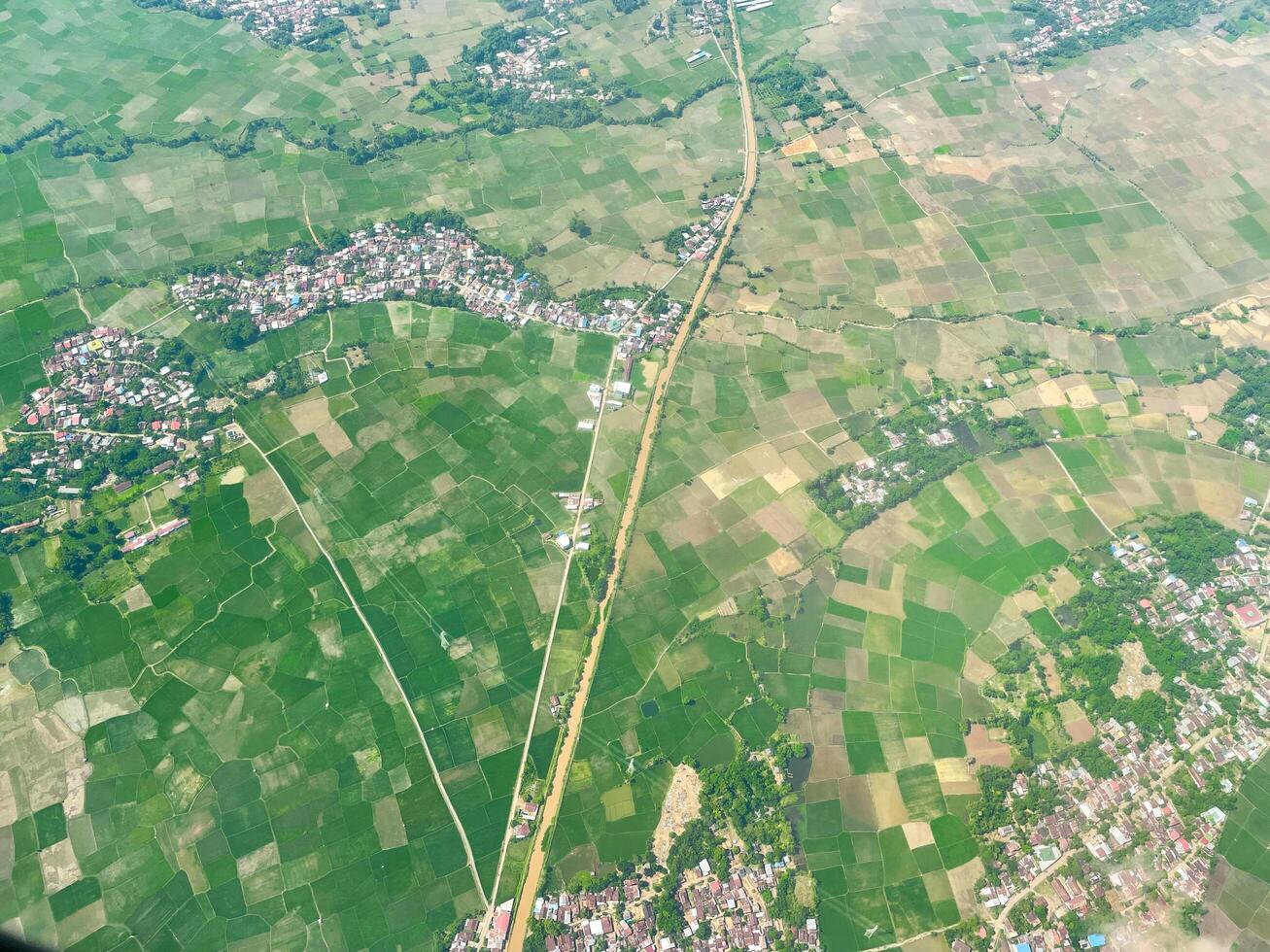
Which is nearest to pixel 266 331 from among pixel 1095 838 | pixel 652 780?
pixel 652 780

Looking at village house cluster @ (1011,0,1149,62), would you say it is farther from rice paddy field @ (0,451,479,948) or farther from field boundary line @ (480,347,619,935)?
rice paddy field @ (0,451,479,948)

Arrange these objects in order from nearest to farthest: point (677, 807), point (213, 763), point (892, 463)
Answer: point (677, 807), point (213, 763), point (892, 463)

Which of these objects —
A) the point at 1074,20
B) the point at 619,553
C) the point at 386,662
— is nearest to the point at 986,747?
the point at 619,553

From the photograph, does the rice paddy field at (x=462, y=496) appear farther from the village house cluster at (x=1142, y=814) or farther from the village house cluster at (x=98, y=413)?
the village house cluster at (x=1142, y=814)

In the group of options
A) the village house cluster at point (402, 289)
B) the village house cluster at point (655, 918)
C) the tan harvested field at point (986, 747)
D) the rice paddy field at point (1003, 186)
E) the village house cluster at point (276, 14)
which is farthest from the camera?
the village house cluster at point (276, 14)

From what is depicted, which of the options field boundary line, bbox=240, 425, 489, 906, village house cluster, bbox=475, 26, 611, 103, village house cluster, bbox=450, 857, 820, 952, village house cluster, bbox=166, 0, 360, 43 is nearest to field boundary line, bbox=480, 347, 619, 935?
field boundary line, bbox=240, 425, 489, 906

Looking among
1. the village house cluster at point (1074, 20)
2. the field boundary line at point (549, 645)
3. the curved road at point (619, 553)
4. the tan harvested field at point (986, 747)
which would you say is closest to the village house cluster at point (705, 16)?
the curved road at point (619, 553)

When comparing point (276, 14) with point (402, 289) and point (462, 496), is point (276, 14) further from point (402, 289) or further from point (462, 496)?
point (462, 496)
